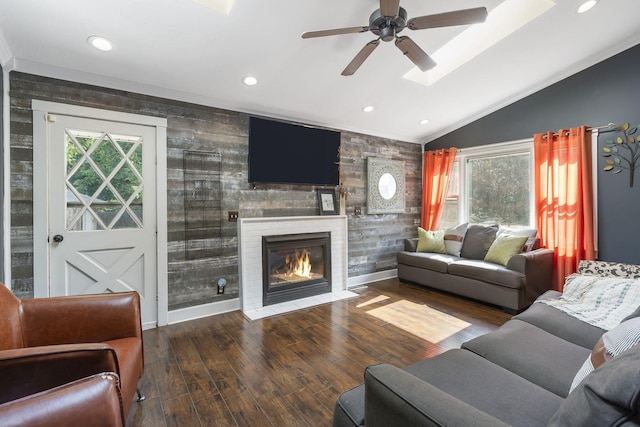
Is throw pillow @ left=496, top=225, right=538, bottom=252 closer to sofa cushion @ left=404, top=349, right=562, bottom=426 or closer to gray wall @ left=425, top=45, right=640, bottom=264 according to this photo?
gray wall @ left=425, top=45, right=640, bottom=264

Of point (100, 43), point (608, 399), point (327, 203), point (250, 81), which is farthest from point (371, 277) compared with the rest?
point (100, 43)

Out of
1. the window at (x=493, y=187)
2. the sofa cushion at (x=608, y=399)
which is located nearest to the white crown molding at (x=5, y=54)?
the sofa cushion at (x=608, y=399)

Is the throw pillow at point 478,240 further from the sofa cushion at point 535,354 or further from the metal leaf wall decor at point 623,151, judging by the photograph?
the sofa cushion at point 535,354

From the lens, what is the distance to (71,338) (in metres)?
1.66

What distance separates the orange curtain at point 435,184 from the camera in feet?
15.5

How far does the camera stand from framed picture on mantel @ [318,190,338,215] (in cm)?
403

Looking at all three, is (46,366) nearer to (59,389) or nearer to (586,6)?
(59,389)

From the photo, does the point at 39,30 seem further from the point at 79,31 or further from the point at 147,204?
the point at 147,204

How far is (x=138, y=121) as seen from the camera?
9.25ft

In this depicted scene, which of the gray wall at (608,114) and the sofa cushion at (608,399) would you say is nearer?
the sofa cushion at (608,399)

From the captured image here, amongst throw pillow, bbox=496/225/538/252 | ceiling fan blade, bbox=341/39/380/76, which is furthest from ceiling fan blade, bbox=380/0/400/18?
throw pillow, bbox=496/225/538/252

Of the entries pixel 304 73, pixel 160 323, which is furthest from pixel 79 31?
pixel 160 323

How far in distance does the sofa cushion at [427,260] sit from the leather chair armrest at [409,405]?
3.18m

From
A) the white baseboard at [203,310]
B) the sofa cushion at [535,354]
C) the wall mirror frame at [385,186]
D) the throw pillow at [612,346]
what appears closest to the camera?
the throw pillow at [612,346]
